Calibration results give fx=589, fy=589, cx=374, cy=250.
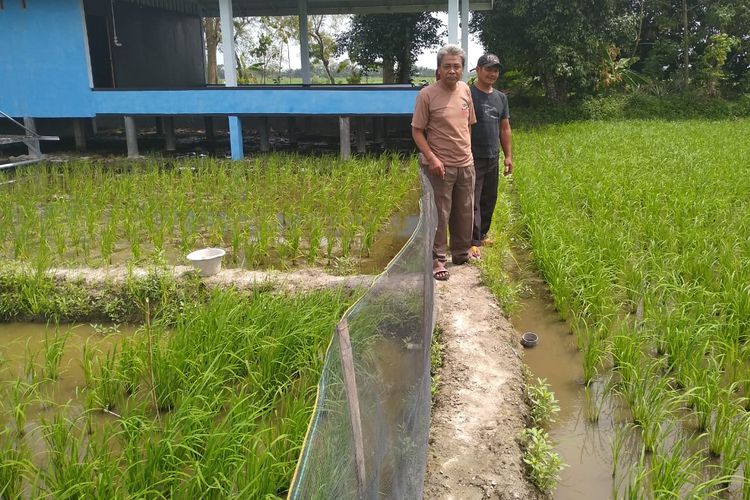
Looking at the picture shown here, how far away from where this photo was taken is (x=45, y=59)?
9.90m

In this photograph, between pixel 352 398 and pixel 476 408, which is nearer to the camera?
pixel 352 398

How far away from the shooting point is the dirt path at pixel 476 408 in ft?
7.39

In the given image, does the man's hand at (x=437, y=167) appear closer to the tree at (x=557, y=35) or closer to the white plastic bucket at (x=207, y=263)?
the white plastic bucket at (x=207, y=263)

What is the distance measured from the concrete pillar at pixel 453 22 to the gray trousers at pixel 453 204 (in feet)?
18.7

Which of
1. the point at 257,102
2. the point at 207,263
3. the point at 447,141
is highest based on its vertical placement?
the point at 257,102

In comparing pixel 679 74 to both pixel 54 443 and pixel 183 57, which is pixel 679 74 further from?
pixel 54 443

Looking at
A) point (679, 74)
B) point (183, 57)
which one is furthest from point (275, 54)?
point (679, 74)

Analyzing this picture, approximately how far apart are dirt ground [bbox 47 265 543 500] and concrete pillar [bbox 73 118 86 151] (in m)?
8.45

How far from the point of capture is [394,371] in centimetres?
191

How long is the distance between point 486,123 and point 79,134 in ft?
32.4

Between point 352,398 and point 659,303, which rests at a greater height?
point 352,398

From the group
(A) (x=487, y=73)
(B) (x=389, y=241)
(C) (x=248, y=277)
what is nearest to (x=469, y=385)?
(C) (x=248, y=277)

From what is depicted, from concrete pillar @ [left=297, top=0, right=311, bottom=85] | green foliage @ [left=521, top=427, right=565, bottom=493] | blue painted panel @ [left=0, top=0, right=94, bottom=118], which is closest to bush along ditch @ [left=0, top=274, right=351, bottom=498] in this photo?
green foliage @ [left=521, top=427, right=565, bottom=493]

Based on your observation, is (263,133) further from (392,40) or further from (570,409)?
(570,409)
